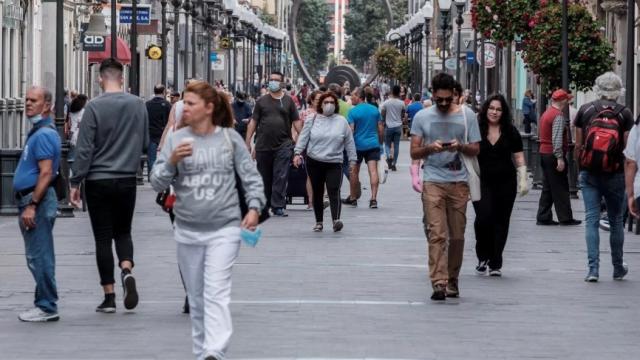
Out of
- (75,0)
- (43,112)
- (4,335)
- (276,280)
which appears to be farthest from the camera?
(75,0)

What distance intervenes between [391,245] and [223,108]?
980 cm

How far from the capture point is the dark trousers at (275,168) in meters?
23.6

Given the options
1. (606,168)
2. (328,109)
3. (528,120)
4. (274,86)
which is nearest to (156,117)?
(274,86)

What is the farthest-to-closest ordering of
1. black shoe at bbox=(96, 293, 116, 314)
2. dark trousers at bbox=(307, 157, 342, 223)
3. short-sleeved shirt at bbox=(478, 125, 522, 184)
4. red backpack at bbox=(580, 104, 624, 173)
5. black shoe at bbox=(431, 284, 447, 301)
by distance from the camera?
dark trousers at bbox=(307, 157, 342, 223) → short-sleeved shirt at bbox=(478, 125, 522, 184) → red backpack at bbox=(580, 104, 624, 173) → black shoe at bbox=(431, 284, 447, 301) → black shoe at bbox=(96, 293, 116, 314)

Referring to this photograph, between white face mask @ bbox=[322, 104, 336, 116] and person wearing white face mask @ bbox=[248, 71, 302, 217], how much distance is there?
178cm

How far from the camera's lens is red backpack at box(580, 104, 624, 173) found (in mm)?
15570

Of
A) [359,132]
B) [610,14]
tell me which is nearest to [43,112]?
[359,132]

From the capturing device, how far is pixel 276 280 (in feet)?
50.9

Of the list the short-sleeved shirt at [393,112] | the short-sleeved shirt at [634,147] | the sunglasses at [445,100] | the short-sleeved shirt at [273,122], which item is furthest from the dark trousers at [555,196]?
the short-sleeved shirt at [393,112]

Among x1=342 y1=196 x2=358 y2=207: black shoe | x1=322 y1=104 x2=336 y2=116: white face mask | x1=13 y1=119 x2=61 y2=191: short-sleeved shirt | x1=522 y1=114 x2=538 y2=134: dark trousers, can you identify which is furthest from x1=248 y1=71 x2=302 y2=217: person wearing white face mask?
x1=522 y1=114 x2=538 y2=134: dark trousers

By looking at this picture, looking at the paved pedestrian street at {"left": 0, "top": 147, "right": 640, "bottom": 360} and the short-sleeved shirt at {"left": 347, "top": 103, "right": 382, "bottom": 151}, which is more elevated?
the short-sleeved shirt at {"left": 347, "top": 103, "right": 382, "bottom": 151}

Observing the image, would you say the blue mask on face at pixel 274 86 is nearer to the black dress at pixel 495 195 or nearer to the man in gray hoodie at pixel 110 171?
the black dress at pixel 495 195

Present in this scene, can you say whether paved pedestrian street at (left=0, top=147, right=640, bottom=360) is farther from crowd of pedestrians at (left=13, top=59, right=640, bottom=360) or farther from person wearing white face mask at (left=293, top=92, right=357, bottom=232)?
person wearing white face mask at (left=293, top=92, right=357, bottom=232)

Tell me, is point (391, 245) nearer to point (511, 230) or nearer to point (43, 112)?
point (511, 230)
